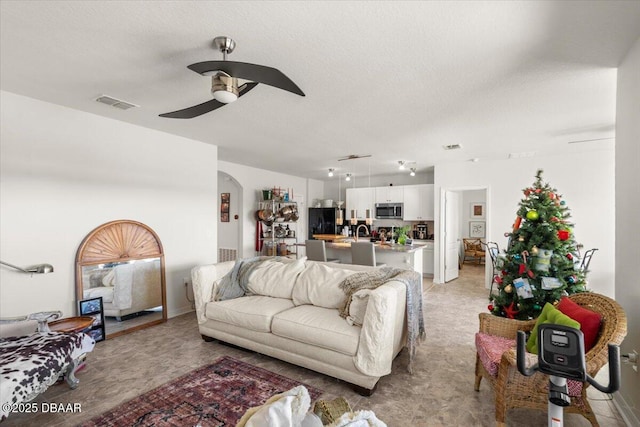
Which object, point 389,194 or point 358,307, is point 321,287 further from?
point 389,194

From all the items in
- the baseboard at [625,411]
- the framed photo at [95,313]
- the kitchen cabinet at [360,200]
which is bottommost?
the baseboard at [625,411]

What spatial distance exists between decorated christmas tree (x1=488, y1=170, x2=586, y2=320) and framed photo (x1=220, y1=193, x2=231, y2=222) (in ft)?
18.6

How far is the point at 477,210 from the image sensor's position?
8.93m

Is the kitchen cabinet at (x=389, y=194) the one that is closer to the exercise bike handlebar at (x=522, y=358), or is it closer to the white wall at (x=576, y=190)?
the white wall at (x=576, y=190)

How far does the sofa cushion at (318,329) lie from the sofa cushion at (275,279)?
1.40 ft

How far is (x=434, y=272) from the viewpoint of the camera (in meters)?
6.39

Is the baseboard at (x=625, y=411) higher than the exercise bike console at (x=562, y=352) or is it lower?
lower

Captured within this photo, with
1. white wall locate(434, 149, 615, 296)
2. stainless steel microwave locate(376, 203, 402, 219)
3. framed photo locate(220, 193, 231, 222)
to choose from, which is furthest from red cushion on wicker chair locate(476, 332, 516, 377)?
framed photo locate(220, 193, 231, 222)

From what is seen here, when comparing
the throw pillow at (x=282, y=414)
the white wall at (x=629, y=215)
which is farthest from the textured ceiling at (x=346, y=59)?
the throw pillow at (x=282, y=414)

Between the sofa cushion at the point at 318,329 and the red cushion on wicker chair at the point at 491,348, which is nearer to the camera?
the red cushion on wicker chair at the point at 491,348

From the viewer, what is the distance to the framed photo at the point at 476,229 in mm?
8875

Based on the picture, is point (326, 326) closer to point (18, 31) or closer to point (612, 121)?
point (18, 31)

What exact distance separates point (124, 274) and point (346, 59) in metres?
3.48

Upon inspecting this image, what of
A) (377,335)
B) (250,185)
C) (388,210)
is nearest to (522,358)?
(377,335)
